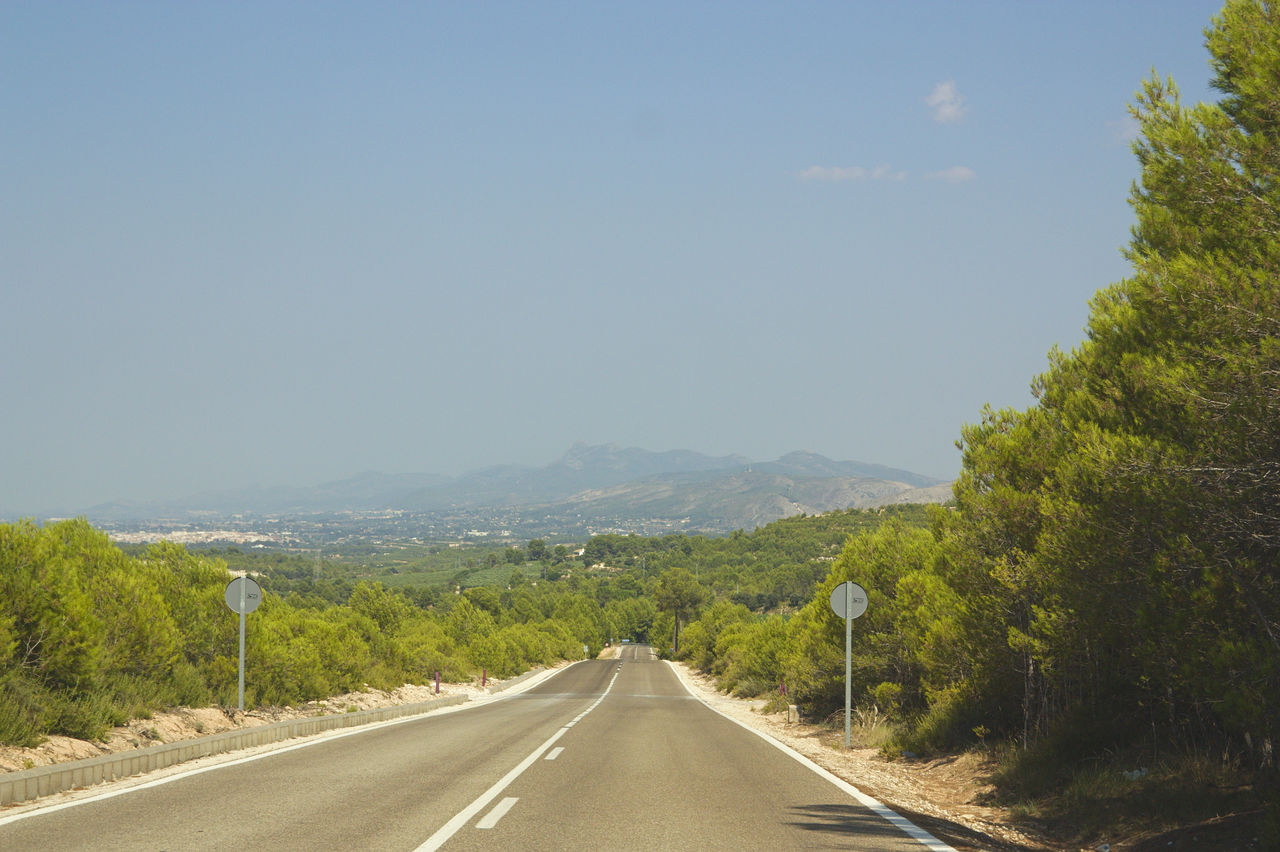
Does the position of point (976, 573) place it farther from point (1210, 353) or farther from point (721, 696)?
point (721, 696)

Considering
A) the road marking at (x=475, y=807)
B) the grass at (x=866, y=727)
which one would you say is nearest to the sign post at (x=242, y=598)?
the road marking at (x=475, y=807)

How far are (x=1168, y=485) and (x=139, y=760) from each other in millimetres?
11054

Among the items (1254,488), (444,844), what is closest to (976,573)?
(1254,488)

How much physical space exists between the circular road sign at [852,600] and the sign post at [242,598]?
31.6 feet

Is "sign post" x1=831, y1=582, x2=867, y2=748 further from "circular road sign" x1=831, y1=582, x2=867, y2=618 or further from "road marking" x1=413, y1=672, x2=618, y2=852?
"road marking" x1=413, y1=672, x2=618, y2=852

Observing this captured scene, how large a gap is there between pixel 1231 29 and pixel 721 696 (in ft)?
135

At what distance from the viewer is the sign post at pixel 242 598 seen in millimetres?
15273

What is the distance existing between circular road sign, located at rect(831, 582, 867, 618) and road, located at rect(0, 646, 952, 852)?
106 inches

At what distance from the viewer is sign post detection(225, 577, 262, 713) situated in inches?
601

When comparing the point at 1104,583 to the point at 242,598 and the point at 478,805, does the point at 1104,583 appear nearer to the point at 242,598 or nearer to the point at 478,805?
the point at 478,805

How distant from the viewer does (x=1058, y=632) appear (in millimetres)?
10320

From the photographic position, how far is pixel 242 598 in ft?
50.3

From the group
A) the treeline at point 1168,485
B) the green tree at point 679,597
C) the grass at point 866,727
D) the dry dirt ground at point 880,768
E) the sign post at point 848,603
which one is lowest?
the green tree at point 679,597

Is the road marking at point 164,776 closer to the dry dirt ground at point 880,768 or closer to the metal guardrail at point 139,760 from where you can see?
the metal guardrail at point 139,760
